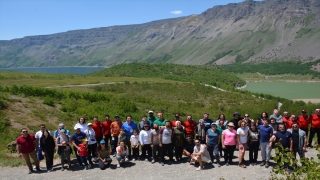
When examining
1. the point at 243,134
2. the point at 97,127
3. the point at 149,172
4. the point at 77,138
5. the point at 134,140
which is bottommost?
the point at 149,172

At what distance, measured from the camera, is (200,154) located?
11.4 metres

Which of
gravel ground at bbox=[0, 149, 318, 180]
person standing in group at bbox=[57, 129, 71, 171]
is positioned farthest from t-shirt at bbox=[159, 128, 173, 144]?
person standing in group at bbox=[57, 129, 71, 171]

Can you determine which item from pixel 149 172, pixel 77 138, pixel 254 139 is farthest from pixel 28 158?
pixel 254 139

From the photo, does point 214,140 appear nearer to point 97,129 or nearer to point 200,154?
point 200,154

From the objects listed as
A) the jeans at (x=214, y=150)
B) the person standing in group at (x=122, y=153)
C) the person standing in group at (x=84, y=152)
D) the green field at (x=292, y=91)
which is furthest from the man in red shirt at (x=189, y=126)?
the green field at (x=292, y=91)

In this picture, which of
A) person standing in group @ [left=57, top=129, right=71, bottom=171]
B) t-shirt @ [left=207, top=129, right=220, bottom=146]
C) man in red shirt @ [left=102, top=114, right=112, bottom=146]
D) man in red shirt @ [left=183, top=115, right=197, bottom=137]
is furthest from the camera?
man in red shirt @ [left=102, top=114, right=112, bottom=146]

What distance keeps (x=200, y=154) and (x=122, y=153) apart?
3286 mm

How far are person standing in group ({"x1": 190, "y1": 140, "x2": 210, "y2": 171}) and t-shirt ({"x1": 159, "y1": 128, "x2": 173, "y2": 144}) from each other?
1.17 meters

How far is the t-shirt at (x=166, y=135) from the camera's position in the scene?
12.0 m

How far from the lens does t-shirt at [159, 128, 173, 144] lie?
12.0 m

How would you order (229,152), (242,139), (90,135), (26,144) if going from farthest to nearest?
(90,135)
(229,152)
(242,139)
(26,144)

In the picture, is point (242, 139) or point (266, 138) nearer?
point (266, 138)

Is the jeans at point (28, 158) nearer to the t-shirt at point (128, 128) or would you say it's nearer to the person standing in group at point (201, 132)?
the t-shirt at point (128, 128)

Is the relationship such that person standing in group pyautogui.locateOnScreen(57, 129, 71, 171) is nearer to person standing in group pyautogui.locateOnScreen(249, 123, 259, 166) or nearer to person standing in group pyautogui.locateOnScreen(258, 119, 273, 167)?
person standing in group pyautogui.locateOnScreen(249, 123, 259, 166)
